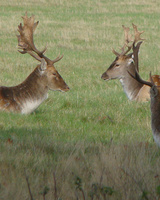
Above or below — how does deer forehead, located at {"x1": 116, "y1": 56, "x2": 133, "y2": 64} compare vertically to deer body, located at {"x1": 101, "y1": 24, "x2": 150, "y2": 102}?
above

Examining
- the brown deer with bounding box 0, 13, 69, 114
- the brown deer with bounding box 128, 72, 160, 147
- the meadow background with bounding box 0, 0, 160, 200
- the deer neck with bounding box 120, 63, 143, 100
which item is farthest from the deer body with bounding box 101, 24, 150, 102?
the brown deer with bounding box 128, 72, 160, 147

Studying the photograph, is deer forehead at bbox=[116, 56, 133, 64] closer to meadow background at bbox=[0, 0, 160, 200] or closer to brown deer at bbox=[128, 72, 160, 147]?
meadow background at bbox=[0, 0, 160, 200]

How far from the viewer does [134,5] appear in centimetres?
2969

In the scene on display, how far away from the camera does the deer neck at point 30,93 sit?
7.12 metres

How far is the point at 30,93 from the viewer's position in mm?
7262

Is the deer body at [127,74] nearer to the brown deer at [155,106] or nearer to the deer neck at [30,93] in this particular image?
the deer neck at [30,93]

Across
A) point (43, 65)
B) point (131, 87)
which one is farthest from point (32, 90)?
point (131, 87)

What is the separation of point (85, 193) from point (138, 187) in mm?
446

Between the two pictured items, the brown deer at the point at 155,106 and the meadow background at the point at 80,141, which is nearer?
the meadow background at the point at 80,141

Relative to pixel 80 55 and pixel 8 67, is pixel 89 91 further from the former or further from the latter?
pixel 80 55

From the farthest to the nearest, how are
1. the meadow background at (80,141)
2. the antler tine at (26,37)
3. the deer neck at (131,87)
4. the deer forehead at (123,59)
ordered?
1. the deer forehead at (123,59)
2. the deer neck at (131,87)
3. the antler tine at (26,37)
4. the meadow background at (80,141)

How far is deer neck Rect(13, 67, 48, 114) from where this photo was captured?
7.12 metres

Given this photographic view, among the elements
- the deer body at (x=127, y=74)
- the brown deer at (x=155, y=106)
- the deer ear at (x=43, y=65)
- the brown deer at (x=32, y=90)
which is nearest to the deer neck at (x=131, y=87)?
the deer body at (x=127, y=74)

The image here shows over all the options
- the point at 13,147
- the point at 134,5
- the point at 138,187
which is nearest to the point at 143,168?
the point at 138,187
